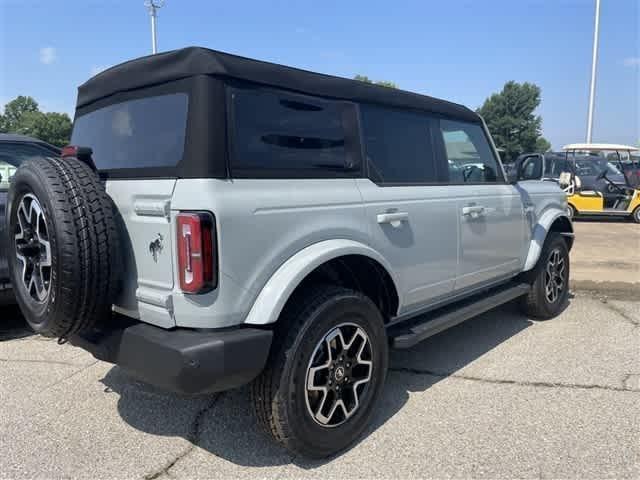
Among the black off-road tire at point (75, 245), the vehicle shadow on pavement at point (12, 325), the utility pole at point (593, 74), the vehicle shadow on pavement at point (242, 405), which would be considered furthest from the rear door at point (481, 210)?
the utility pole at point (593, 74)

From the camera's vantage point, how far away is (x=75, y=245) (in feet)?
7.09

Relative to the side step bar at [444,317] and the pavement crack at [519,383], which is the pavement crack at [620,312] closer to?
the side step bar at [444,317]

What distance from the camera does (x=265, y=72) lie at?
245cm

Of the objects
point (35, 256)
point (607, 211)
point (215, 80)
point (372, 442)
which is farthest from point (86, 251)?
point (607, 211)

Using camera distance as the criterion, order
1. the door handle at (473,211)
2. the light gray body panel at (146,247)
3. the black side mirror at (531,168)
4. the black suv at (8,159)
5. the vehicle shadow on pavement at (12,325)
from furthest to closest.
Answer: the vehicle shadow on pavement at (12,325) → the black side mirror at (531,168) → the black suv at (8,159) → the door handle at (473,211) → the light gray body panel at (146,247)

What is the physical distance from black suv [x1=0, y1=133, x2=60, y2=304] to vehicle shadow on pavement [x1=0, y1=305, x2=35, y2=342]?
452mm

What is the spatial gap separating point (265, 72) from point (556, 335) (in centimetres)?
364

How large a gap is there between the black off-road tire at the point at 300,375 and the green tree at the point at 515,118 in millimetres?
56882

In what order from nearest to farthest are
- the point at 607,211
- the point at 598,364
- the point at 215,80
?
the point at 215,80
the point at 598,364
the point at 607,211

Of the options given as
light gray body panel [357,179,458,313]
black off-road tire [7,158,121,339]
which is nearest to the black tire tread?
light gray body panel [357,179,458,313]

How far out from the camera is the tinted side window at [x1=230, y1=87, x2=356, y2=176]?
2332 millimetres

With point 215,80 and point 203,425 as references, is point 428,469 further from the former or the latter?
point 215,80

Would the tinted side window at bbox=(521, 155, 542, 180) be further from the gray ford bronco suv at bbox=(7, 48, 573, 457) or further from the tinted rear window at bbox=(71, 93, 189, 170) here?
the tinted rear window at bbox=(71, 93, 189, 170)

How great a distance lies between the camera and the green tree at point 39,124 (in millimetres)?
58188
